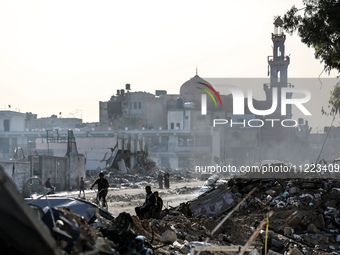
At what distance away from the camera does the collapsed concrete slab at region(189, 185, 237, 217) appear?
1712cm

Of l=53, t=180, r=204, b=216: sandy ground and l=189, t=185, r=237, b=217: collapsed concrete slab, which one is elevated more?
l=189, t=185, r=237, b=217: collapsed concrete slab

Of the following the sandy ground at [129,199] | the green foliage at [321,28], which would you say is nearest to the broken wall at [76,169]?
the sandy ground at [129,199]

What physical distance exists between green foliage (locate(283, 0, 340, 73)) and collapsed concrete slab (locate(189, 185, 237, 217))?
21.6 ft

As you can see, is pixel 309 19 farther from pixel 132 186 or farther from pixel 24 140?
pixel 24 140

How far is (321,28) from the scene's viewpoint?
21422mm

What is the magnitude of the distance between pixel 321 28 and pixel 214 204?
7658 mm

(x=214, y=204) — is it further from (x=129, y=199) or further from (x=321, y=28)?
(x=129, y=199)

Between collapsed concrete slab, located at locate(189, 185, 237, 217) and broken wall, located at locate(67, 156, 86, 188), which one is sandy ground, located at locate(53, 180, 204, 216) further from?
broken wall, located at locate(67, 156, 86, 188)

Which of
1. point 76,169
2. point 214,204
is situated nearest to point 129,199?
point 76,169

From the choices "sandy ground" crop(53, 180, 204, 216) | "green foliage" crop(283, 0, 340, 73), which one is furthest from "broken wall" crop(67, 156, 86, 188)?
"green foliage" crop(283, 0, 340, 73)

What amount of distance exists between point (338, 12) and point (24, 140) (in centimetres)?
7409

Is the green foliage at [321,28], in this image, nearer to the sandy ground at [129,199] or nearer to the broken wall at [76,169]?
the sandy ground at [129,199]

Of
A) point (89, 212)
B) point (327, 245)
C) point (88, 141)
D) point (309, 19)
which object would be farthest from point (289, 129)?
point (89, 212)

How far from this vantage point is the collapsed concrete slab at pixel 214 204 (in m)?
17.1
